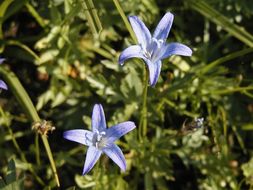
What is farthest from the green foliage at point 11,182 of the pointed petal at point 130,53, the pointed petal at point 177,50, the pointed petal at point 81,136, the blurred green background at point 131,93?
Result: the pointed petal at point 177,50

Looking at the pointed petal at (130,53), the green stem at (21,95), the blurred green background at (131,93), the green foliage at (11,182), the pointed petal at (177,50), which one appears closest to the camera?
the pointed petal at (130,53)

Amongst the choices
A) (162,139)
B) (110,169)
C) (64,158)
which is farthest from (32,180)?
(162,139)

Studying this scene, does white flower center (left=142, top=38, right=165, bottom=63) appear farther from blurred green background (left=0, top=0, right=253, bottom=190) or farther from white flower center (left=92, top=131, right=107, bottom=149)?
blurred green background (left=0, top=0, right=253, bottom=190)

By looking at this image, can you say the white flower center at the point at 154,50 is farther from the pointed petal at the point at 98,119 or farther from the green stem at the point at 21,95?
the green stem at the point at 21,95

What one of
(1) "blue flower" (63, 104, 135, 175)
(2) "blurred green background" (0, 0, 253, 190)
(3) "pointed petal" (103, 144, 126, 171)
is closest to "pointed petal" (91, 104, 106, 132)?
(1) "blue flower" (63, 104, 135, 175)

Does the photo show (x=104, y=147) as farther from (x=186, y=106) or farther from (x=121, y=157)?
(x=186, y=106)

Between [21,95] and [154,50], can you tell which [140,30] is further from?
[21,95]
